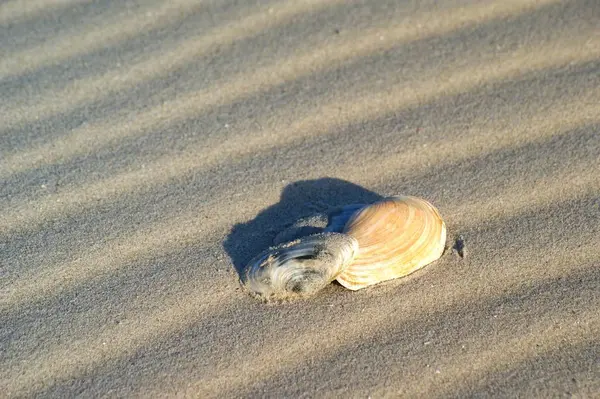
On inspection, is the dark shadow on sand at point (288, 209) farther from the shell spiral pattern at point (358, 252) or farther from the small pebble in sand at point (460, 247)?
the small pebble in sand at point (460, 247)

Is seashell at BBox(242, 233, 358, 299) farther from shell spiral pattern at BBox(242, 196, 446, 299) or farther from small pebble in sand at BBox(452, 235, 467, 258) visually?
small pebble in sand at BBox(452, 235, 467, 258)

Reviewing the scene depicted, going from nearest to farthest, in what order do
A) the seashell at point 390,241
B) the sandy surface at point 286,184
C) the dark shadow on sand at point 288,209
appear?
the sandy surface at point 286,184 → the seashell at point 390,241 → the dark shadow on sand at point 288,209

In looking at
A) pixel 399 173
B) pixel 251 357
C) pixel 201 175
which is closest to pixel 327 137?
pixel 399 173

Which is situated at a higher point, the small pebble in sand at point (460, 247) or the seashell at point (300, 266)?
the seashell at point (300, 266)

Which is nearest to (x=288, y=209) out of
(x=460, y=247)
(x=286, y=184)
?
(x=286, y=184)

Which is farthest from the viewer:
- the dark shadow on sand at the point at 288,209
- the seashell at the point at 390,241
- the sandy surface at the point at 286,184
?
the dark shadow on sand at the point at 288,209

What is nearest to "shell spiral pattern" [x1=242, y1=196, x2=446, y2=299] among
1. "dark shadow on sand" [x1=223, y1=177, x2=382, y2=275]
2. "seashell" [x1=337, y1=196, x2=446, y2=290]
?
"seashell" [x1=337, y1=196, x2=446, y2=290]

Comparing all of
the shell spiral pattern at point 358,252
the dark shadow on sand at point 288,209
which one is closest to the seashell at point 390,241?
the shell spiral pattern at point 358,252

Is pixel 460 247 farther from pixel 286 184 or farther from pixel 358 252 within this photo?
pixel 286 184
